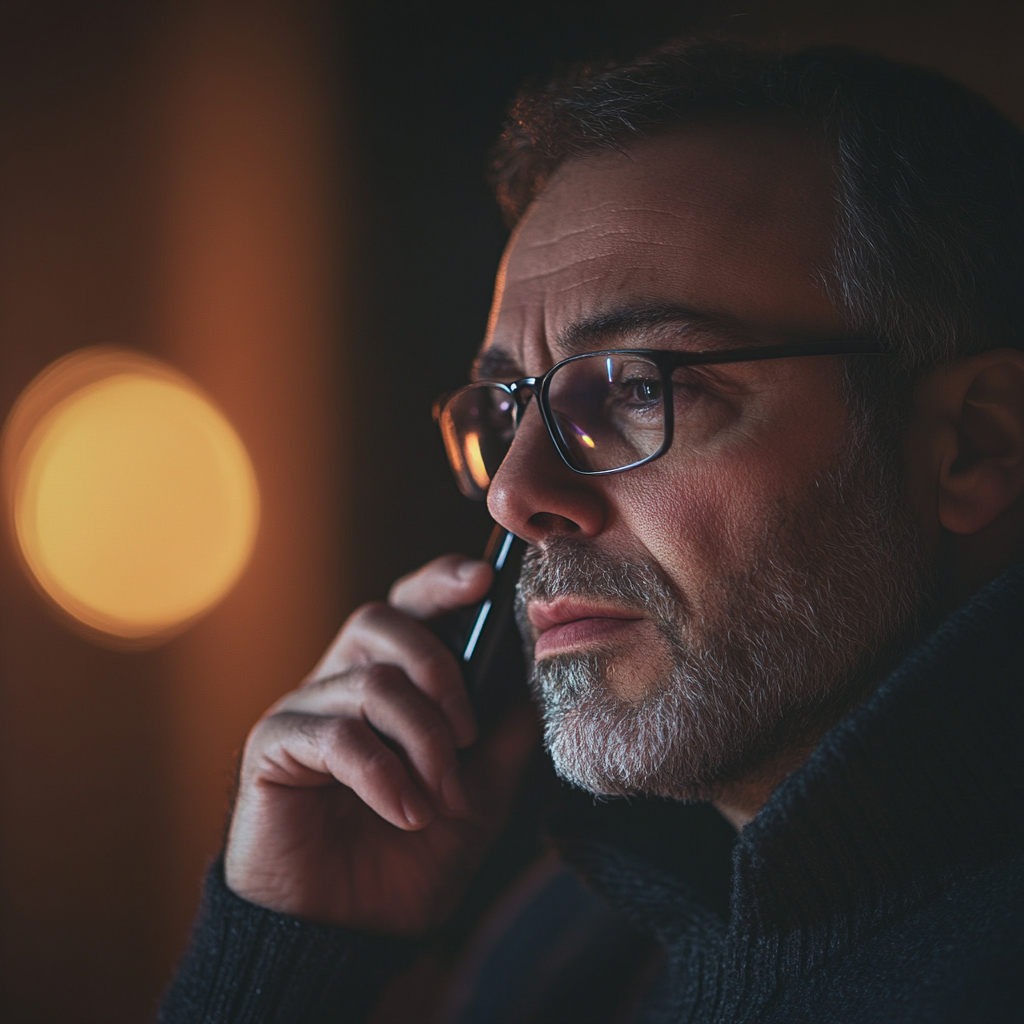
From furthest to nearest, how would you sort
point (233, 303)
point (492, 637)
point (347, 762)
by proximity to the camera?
point (233, 303)
point (492, 637)
point (347, 762)

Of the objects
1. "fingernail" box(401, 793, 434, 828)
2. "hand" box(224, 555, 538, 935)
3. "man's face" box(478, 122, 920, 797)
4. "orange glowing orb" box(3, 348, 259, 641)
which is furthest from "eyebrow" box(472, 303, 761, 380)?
"orange glowing orb" box(3, 348, 259, 641)

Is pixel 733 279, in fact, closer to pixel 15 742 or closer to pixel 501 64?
pixel 501 64

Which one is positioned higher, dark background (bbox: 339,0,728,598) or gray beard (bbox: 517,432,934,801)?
dark background (bbox: 339,0,728,598)

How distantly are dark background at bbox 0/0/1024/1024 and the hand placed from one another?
936 millimetres

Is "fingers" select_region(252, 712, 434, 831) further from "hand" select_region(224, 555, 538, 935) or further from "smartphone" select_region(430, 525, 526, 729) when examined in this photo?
"smartphone" select_region(430, 525, 526, 729)

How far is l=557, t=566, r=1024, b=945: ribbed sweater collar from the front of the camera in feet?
2.60

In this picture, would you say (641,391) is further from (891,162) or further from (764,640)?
(891,162)

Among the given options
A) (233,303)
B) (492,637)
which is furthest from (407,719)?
(233,303)

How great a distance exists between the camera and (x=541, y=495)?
3.28 feet

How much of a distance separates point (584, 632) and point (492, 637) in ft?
0.72

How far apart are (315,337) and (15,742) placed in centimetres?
131

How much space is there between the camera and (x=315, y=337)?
225cm

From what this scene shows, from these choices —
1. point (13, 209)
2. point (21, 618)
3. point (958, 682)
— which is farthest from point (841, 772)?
point (13, 209)

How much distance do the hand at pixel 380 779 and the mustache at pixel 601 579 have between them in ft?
0.56
